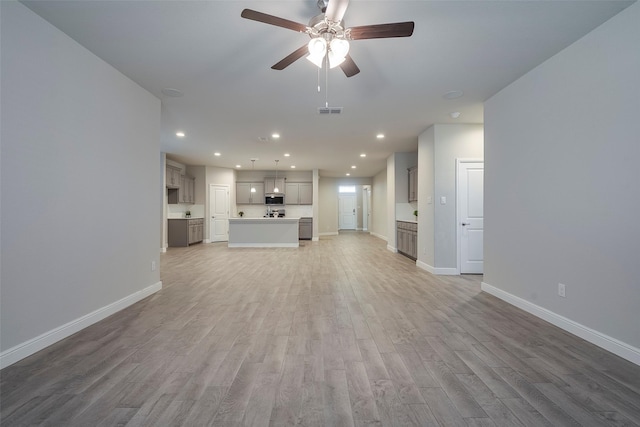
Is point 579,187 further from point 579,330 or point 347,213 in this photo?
point 347,213

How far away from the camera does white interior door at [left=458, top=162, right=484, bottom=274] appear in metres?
4.79

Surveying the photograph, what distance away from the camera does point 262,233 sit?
8367 millimetres

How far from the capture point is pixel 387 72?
3.04 meters

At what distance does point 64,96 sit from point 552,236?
4852mm

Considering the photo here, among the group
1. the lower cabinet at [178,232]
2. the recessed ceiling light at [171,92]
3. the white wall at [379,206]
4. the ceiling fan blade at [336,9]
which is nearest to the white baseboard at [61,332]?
the recessed ceiling light at [171,92]

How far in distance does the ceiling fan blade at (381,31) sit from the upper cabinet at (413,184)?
5158 mm

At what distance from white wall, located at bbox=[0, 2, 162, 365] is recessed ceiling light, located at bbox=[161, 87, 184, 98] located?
0.98 feet

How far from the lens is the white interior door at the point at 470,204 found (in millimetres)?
4793

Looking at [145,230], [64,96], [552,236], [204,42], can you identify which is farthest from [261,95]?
[552,236]

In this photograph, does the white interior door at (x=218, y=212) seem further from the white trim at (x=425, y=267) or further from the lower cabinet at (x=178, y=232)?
the white trim at (x=425, y=267)

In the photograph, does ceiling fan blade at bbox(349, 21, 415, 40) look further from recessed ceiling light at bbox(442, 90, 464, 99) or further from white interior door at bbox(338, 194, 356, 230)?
white interior door at bbox(338, 194, 356, 230)

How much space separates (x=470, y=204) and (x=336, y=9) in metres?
4.14

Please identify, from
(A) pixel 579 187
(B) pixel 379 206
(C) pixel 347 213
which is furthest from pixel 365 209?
(A) pixel 579 187

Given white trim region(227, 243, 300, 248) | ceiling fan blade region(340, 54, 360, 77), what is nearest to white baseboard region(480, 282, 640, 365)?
ceiling fan blade region(340, 54, 360, 77)
